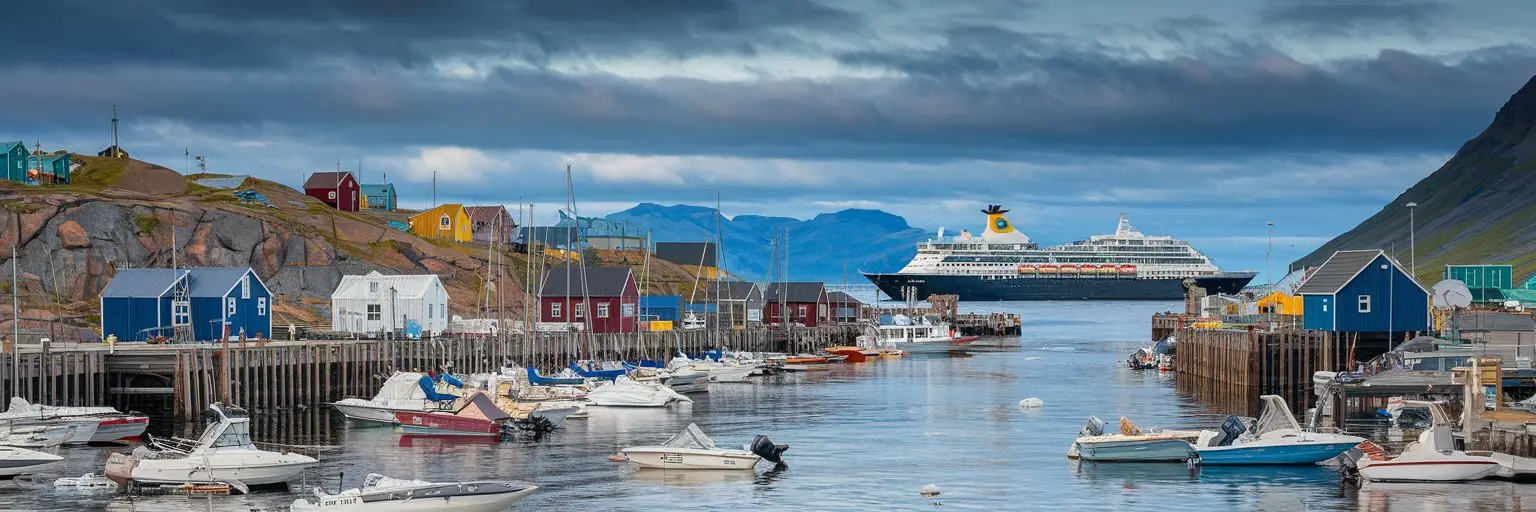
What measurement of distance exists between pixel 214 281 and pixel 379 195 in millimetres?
103281

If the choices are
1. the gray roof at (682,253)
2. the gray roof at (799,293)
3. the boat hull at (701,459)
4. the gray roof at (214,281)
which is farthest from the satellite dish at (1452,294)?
the gray roof at (682,253)

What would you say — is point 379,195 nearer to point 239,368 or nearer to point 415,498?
point 239,368

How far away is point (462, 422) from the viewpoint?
51469mm

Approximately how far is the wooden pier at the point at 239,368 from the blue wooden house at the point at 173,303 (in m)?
5.66

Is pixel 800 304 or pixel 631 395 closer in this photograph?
pixel 631 395

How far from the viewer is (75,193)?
4262 inches

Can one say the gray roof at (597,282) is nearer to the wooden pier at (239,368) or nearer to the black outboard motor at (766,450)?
the wooden pier at (239,368)

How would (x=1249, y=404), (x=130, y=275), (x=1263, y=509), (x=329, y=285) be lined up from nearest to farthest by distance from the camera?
1. (x=1263, y=509)
2. (x=1249, y=404)
3. (x=130, y=275)
4. (x=329, y=285)

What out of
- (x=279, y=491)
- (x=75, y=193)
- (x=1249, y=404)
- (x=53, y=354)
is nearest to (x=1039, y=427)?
(x=1249, y=404)

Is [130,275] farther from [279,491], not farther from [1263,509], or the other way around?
[1263,509]

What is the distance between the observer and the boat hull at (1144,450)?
43.7 m

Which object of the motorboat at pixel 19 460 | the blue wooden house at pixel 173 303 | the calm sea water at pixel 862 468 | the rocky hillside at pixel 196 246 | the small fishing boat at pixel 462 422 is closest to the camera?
the calm sea water at pixel 862 468

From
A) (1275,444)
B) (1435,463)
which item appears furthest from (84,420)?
(1435,463)

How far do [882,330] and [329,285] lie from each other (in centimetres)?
4377
